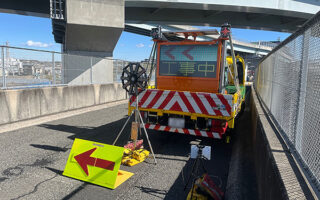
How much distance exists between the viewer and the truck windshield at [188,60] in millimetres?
5984

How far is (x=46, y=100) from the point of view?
8703mm

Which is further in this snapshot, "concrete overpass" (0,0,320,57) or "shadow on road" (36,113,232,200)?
"concrete overpass" (0,0,320,57)

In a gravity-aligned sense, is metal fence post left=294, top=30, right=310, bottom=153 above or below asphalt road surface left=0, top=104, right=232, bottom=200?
above

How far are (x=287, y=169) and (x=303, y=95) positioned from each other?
0.96 meters

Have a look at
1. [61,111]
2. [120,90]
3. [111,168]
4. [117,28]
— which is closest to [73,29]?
[117,28]

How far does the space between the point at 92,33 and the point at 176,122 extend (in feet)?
34.8

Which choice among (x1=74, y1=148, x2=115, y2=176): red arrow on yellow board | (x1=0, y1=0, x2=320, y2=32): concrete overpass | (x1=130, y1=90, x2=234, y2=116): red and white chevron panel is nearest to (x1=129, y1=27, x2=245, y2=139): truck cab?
(x1=130, y1=90, x2=234, y2=116): red and white chevron panel

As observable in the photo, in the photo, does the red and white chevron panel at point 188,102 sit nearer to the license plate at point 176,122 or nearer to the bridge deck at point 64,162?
the license plate at point 176,122

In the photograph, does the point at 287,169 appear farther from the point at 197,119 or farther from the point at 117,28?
the point at 117,28

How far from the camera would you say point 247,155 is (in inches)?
204

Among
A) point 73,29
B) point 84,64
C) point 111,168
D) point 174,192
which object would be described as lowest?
point 174,192

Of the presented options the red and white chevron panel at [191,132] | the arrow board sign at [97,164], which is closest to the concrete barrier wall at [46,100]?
the arrow board sign at [97,164]

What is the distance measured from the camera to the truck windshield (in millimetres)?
5984

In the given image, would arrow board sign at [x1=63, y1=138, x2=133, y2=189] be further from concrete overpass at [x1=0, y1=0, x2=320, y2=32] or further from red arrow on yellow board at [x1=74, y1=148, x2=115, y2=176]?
concrete overpass at [x1=0, y1=0, x2=320, y2=32]
